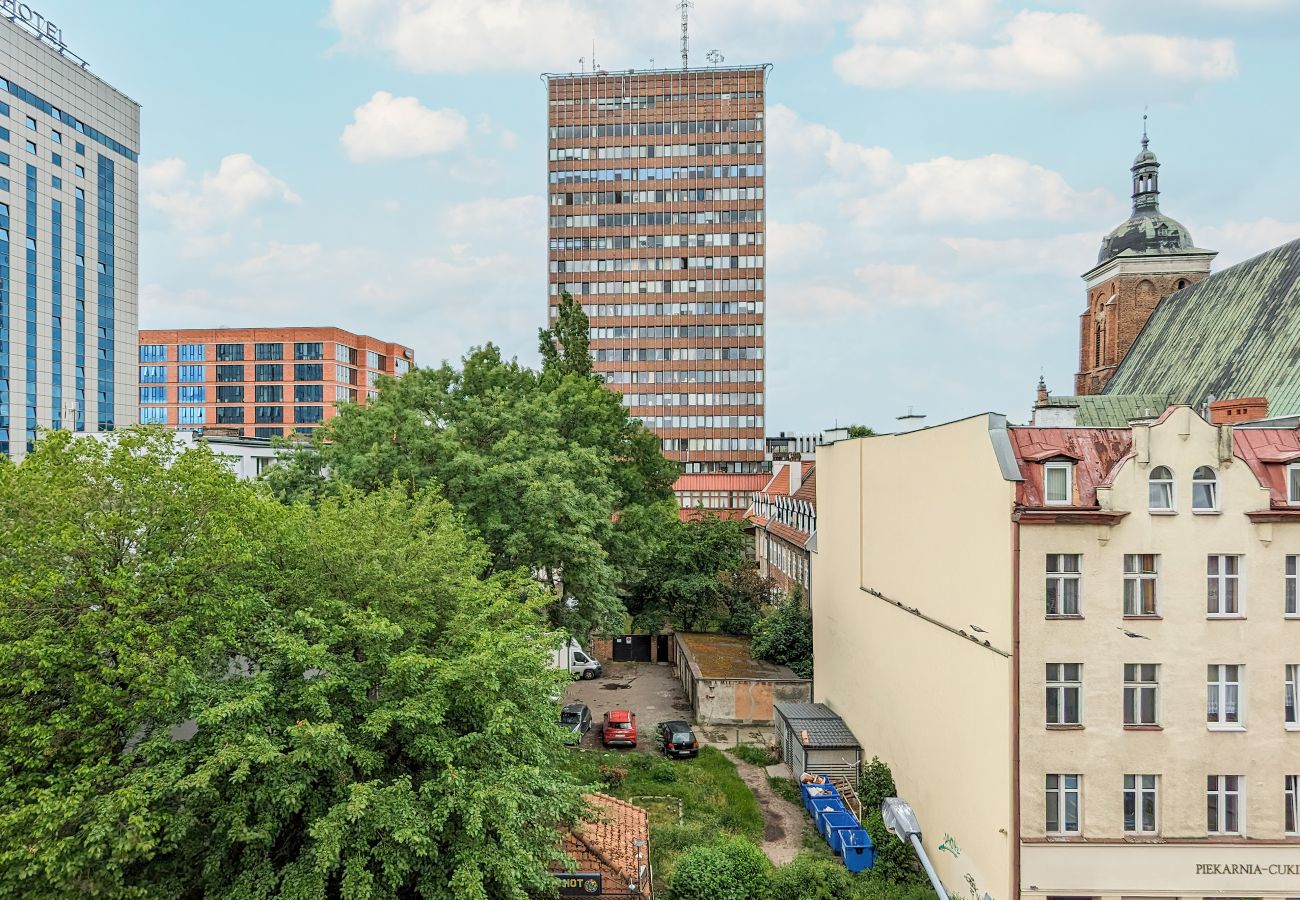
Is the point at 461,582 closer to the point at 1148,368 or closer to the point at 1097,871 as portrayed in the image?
the point at 1097,871

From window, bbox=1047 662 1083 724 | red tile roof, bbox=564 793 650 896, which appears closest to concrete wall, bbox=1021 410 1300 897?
window, bbox=1047 662 1083 724

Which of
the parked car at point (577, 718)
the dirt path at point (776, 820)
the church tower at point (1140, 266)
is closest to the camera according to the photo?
the dirt path at point (776, 820)

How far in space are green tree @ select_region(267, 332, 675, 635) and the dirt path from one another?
22.8 feet

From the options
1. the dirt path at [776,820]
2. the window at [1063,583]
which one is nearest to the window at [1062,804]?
the window at [1063,583]

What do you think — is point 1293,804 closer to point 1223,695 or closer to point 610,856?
point 1223,695

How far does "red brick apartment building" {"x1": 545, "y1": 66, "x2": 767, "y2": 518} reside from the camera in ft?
273

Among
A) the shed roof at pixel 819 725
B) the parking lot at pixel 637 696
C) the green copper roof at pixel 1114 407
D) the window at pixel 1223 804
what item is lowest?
the parking lot at pixel 637 696

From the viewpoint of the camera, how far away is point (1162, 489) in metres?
16.6

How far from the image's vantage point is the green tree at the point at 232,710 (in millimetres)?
10820

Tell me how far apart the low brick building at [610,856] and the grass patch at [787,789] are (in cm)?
636

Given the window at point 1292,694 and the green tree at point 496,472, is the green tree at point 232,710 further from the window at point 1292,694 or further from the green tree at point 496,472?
the window at point 1292,694

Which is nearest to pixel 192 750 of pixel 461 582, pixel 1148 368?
pixel 461 582

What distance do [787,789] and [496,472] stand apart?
13.2 m

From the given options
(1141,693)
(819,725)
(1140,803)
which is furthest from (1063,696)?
(819,725)
